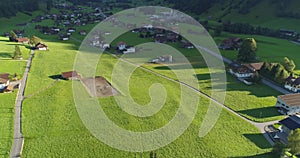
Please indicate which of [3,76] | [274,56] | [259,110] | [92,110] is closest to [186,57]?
[274,56]

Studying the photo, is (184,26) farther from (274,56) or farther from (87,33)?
(274,56)

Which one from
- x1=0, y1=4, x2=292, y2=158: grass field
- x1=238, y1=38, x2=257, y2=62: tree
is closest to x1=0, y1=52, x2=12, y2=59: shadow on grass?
x1=0, y1=4, x2=292, y2=158: grass field

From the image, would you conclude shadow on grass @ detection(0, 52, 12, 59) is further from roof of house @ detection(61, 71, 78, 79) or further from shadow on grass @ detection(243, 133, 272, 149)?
shadow on grass @ detection(243, 133, 272, 149)

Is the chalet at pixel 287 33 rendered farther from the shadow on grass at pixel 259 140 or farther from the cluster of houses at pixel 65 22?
the cluster of houses at pixel 65 22

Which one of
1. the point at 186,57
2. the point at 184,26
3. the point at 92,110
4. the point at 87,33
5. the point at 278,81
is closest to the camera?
the point at 92,110

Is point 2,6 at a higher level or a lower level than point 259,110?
higher

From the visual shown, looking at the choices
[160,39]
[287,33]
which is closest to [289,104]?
[160,39]

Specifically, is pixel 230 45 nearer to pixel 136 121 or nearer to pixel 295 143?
pixel 136 121
